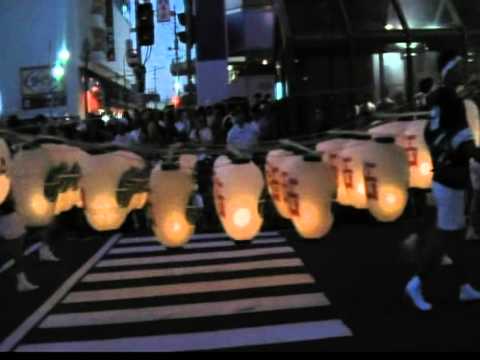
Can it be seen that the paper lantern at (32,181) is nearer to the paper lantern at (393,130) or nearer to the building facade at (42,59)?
the paper lantern at (393,130)

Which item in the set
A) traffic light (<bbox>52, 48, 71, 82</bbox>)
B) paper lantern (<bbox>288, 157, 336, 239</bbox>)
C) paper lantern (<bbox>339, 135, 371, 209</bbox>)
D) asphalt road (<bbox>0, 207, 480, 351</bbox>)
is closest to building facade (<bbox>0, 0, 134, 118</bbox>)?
traffic light (<bbox>52, 48, 71, 82</bbox>)

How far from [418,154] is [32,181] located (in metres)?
3.13

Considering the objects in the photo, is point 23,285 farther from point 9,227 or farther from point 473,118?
point 473,118

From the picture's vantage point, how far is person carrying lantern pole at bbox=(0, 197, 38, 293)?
7.29 metres

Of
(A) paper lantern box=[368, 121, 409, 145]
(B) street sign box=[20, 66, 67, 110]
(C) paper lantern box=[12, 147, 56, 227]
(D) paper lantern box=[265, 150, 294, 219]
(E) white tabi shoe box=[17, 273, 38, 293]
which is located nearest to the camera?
(C) paper lantern box=[12, 147, 56, 227]

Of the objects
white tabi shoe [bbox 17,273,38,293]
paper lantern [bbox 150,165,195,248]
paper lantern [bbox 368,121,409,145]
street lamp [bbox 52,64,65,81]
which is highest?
street lamp [bbox 52,64,65,81]

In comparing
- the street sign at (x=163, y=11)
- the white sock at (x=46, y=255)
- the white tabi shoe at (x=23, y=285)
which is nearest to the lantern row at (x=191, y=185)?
the white tabi shoe at (x=23, y=285)

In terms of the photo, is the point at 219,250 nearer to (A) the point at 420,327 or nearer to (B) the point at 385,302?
(B) the point at 385,302

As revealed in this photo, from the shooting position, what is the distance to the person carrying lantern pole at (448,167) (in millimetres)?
5543

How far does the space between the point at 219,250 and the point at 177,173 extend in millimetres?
5158

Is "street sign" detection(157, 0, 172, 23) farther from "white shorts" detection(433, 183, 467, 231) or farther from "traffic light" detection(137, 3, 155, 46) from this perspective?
"white shorts" detection(433, 183, 467, 231)

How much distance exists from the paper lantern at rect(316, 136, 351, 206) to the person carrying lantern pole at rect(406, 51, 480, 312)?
2.85 ft

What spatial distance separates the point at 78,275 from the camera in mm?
8453

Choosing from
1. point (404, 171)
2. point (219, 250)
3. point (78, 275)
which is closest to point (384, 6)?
point (219, 250)
